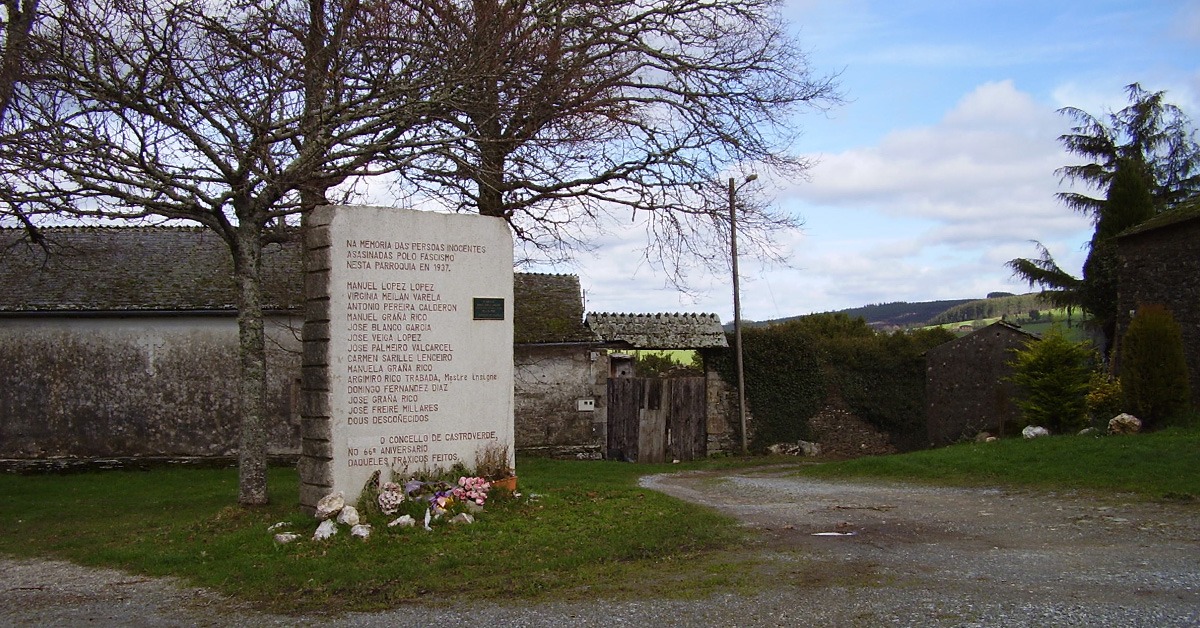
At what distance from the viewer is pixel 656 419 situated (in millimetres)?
21484

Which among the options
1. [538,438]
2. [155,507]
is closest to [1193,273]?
[538,438]

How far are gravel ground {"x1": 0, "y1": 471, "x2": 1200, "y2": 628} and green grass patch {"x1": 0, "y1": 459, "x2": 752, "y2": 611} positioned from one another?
0.32 m

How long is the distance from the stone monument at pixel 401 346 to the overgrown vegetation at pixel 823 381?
42.6ft

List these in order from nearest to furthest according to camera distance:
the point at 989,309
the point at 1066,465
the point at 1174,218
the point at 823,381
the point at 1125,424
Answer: the point at 1066,465
the point at 1125,424
the point at 1174,218
the point at 823,381
the point at 989,309

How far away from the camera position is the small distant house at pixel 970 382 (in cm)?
2191

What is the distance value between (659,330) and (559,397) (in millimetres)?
3147

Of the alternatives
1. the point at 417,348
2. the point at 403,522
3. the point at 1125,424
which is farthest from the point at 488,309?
the point at 1125,424

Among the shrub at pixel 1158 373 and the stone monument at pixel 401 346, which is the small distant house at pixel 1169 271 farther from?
the stone monument at pixel 401 346

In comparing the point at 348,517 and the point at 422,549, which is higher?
the point at 348,517

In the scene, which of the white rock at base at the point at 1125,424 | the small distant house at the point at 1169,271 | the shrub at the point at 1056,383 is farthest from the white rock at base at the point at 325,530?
the small distant house at the point at 1169,271

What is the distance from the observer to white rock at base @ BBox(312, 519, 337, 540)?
8242 millimetres

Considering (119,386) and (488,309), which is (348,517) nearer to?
(488,309)

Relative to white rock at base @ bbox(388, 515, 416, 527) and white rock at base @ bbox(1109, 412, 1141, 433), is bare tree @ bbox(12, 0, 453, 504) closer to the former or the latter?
white rock at base @ bbox(388, 515, 416, 527)

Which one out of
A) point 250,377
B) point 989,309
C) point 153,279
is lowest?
point 250,377
